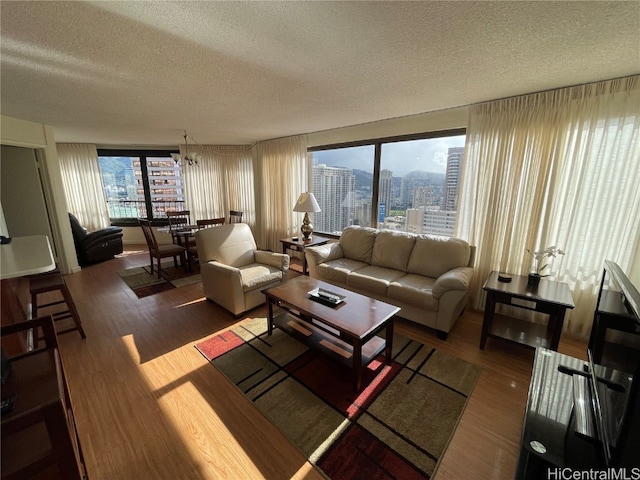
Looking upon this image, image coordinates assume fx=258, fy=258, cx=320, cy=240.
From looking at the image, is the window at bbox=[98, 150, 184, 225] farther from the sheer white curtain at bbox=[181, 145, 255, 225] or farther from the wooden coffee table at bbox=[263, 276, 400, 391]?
the wooden coffee table at bbox=[263, 276, 400, 391]

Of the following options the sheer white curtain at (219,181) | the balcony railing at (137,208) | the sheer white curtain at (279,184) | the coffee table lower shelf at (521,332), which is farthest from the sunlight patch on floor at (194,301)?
the balcony railing at (137,208)

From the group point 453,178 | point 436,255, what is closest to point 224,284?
point 436,255

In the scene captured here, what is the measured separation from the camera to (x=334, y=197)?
15.1 ft

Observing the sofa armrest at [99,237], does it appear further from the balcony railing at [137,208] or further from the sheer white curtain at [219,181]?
the sheer white curtain at [219,181]

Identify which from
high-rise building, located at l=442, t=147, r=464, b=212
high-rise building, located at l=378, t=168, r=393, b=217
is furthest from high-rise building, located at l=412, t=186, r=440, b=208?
high-rise building, located at l=378, t=168, r=393, b=217

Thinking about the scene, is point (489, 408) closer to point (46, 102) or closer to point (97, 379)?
point (97, 379)

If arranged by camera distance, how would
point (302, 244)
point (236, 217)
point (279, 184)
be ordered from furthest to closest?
point (236, 217)
point (279, 184)
point (302, 244)

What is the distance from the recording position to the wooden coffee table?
1848mm

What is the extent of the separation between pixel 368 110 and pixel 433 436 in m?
3.06

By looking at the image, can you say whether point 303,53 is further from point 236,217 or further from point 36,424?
point 236,217

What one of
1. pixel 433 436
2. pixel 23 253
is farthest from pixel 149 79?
pixel 433 436

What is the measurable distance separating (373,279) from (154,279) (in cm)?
340

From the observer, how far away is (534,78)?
81.9 inches

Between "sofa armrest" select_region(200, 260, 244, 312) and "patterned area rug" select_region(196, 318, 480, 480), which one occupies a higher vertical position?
"sofa armrest" select_region(200, 260, 244, 312)
